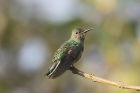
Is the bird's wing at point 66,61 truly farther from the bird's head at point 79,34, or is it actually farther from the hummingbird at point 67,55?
the bird's head at point 79,34

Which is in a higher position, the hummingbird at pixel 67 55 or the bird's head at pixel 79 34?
the bird's head at pixel 79 34

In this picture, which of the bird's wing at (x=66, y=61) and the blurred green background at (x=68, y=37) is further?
the blurred green background at (x=68, y=37)

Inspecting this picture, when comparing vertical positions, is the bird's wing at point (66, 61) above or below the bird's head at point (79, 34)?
below

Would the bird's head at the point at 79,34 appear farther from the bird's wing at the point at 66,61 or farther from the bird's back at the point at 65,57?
the bird's wing at the point at 66,61

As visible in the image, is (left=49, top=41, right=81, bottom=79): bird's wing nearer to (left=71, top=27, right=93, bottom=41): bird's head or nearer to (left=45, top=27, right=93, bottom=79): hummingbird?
(left=45, top=27, right=93, bottom=79): hummingbird

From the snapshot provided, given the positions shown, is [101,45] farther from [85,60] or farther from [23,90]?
[23,90]

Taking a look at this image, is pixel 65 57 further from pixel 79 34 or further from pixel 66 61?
pixel 79 34

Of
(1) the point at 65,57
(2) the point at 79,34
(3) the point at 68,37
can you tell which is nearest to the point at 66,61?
(1) the point at 65,57

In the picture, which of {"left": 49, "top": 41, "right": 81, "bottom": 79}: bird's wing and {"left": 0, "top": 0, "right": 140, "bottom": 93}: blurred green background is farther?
{"left": 0, "top": 0, "right": 140, "bottom": 93}: blurred green background

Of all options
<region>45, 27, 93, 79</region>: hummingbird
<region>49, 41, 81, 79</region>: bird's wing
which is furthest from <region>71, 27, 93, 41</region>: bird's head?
<region>49, 41, 81, 79</region>: bird's wing

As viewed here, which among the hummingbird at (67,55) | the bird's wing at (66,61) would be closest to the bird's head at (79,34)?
the hummingbird at (67,55)
